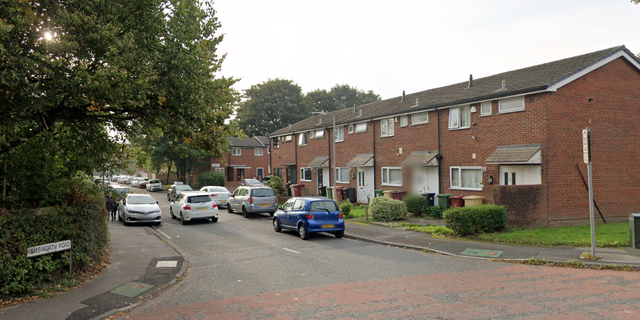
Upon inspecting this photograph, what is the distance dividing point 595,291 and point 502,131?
11.0 meters

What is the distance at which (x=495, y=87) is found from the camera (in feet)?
63.5

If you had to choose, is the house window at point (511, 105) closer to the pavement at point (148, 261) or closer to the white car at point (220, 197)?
the pavement at point (148, 261)

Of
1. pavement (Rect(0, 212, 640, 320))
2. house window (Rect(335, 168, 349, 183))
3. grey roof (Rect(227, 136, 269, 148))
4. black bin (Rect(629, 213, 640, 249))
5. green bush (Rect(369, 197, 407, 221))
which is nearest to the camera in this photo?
pavement (Rect(0, 212, 640, 320))

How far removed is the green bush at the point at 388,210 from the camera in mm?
18844

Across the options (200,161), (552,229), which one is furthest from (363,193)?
(200,161)

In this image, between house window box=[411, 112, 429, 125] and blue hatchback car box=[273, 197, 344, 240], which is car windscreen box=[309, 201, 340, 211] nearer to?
blue hatchback car box=[273, 197, 344, 240]

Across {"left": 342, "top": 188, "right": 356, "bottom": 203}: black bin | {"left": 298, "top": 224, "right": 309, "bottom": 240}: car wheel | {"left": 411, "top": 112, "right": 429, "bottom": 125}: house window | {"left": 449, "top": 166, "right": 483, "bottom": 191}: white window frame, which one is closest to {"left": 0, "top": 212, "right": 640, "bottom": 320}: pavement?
{"left": 298, "top": 224, "right": 309, "bottom": 240}: car wheel

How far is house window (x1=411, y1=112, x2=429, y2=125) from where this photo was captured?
A: 22.2 meters

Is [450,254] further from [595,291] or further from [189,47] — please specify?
[189,47]

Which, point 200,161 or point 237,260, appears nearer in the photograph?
point 237,260

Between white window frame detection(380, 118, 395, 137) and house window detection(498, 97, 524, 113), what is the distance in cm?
734

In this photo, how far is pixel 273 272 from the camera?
10102mm

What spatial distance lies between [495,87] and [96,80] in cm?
1671

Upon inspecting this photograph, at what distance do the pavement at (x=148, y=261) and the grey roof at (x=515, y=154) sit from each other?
4.67 m
